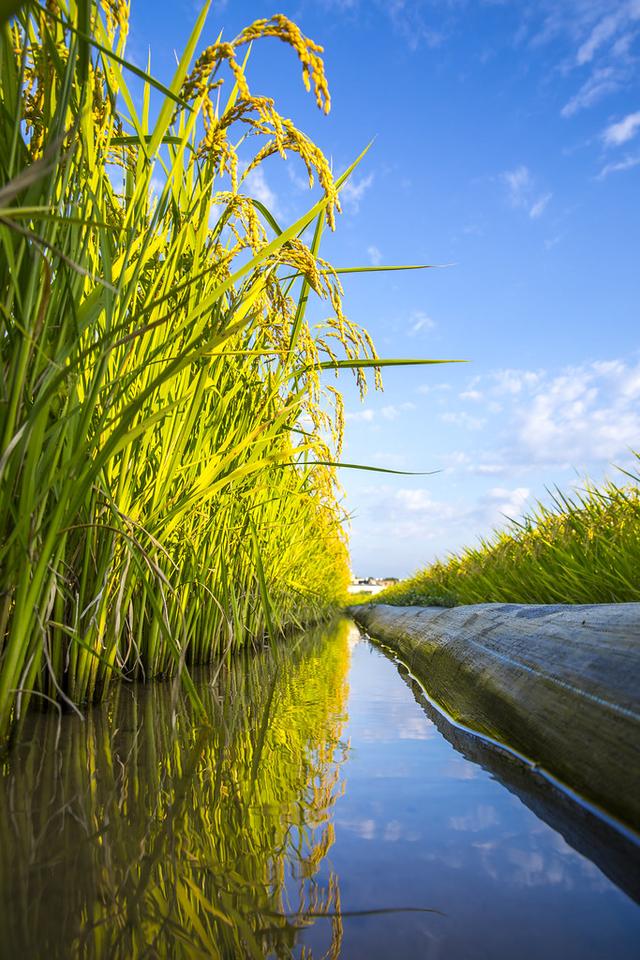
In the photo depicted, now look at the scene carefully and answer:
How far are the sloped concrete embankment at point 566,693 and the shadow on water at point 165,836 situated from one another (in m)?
0.36

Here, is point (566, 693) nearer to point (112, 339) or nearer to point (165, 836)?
point (165, 836)

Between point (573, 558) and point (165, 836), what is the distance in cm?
324

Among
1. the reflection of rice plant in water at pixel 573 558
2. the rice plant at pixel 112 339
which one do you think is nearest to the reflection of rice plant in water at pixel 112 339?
the rice plant at pixel 112 339

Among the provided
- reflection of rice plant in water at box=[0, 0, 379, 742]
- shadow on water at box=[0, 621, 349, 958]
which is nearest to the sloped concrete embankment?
shadow on water at box=[0, 621, 349, 958]

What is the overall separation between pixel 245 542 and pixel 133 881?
174cm

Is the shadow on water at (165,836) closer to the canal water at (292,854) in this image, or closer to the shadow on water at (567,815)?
the canal water at (292,854)

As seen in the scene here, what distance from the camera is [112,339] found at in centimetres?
123

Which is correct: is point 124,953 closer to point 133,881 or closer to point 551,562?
point 133,881

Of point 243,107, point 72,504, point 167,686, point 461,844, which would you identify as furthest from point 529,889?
point 167,686

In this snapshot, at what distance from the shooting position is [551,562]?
13.1ft

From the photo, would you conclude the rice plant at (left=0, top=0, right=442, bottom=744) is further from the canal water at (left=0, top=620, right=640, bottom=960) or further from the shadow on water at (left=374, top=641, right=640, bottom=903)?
the shadow on water at (left=374, top=641, right=640, bottom=903)

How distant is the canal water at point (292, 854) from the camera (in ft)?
1.82

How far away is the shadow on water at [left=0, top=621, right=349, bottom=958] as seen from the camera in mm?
559

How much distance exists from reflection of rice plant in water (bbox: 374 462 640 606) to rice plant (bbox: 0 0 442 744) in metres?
1.85
